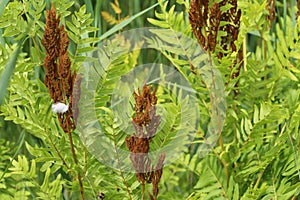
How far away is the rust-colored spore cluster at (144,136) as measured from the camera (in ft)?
3.27

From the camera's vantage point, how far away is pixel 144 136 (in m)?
1.02

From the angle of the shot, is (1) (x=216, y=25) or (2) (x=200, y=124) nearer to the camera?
(1) (x=216, y=25)

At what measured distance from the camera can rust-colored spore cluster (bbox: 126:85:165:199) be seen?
1.00 m

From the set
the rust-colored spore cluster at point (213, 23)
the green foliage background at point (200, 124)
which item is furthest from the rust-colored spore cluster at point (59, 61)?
the rust-colored spore cluster at point (213, 23)

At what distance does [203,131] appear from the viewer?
1.36 m

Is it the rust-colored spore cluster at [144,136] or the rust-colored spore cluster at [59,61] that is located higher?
the rust-colored spore cluster at [59,61]

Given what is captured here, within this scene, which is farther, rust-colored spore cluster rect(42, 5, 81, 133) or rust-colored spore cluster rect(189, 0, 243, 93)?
rust-colored spore cluster rect(189, 0, 243, 93)

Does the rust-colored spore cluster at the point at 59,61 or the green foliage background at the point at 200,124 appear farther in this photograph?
the green foliage background at the point at 200,124

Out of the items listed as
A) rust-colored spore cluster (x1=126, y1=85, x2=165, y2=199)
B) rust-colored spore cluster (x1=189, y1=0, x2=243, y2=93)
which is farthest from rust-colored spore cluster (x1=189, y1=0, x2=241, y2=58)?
rust-colored spore cluster (x1=126, y1=85, x2=165, y2=199)

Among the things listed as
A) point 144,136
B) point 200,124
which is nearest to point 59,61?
point 144,136

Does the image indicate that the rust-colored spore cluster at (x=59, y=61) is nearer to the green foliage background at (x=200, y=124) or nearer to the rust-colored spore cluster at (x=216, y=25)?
the green foliage background at (x=200, y=124)

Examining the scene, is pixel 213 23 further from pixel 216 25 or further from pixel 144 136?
pixel 144 136

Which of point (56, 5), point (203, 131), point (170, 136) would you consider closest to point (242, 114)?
point (203, 131)

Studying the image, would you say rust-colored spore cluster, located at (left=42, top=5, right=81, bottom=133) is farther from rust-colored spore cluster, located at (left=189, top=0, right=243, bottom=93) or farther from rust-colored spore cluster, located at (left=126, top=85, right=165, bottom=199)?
rust-colored spore cluster, located at (left=189, top=0, right=243, bottom=93)
